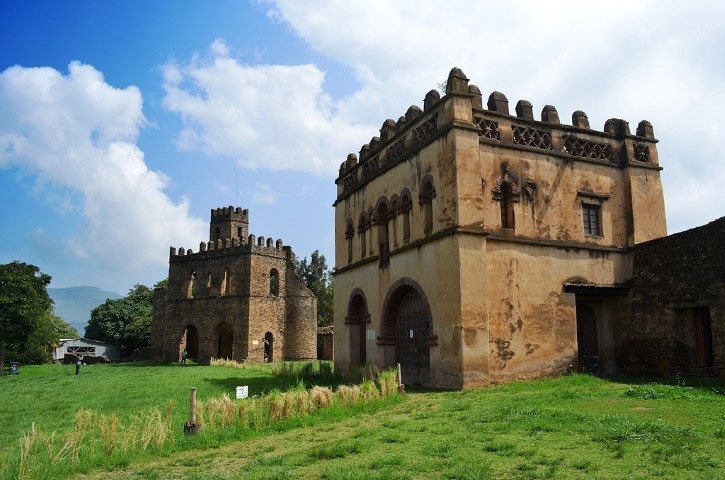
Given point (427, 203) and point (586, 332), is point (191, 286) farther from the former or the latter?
point (586, 332)

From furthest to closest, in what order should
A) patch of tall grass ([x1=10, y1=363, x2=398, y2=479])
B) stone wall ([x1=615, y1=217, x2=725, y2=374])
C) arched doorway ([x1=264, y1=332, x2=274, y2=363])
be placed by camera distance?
1. arched doorway ([x1=264, y1=332, x2=274, y2=363])
2. stone wall ([x1=615, y1=217, x2=725, y2=374])
3. patch of tall grass ([x1=10, y1=363, x2=398, y2=479])

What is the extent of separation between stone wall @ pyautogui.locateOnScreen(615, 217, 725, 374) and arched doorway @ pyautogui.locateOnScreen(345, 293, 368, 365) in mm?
9292

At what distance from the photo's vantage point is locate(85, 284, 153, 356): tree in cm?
5919

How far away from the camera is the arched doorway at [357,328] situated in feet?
74.7

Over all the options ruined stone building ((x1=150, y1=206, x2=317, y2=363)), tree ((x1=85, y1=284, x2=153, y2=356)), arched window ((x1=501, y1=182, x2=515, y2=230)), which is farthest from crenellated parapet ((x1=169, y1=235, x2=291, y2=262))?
arched window ((x1=501, y1=182, x2=515, y2=230))

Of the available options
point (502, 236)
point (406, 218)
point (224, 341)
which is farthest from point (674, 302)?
point (224, 341)

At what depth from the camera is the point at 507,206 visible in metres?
17.0

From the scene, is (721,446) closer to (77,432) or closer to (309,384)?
(77,432)

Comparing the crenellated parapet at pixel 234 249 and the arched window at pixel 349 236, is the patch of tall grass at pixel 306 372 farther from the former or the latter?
the crenellated parapet at pixel 234 249

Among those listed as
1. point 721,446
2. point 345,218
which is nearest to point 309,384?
point 345,218

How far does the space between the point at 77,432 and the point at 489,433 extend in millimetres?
6435

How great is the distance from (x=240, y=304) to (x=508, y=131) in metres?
29.7

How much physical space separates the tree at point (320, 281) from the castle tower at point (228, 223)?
11700 millimetres

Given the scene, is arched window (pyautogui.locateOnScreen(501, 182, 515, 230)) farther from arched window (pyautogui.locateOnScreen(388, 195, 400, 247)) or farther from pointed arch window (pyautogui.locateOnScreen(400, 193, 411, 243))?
arched window (pyautogui.locateOnScreen(388, 195, 400, 247))
